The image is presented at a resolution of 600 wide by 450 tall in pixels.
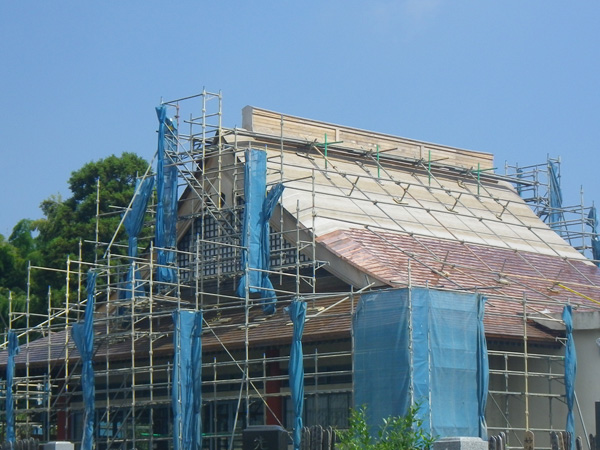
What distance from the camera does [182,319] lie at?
28.5 metres

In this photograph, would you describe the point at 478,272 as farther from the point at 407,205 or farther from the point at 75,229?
the point at 75,229

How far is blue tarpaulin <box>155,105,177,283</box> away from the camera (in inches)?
1253

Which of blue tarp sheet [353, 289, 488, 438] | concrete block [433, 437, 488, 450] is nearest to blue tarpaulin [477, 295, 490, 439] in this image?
blue tarp sheet [353, 289, 488, 438]

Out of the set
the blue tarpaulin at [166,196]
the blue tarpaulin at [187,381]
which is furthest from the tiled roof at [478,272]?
the blue tarpaulin at [166,196]

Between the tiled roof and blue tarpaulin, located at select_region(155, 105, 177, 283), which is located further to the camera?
blue tarpaulin, located at select_region(155, 105, 177, 283)

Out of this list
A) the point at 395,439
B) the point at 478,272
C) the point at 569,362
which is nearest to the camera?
the point at 395,439

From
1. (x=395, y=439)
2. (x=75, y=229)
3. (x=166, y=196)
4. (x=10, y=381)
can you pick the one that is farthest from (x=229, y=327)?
(x=75, y=229)

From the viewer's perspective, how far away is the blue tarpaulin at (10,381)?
3206 cm

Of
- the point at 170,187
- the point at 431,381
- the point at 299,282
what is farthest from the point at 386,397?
the point at 170,187

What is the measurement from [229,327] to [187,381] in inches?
72.2

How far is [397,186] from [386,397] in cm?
1070

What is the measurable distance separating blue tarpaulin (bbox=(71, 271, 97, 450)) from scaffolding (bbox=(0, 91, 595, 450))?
0.48 metres

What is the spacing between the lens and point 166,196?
32469 mm

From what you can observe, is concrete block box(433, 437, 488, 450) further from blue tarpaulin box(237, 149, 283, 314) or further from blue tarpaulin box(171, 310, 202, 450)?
blue tarpaulin box(237, 149, 283, 314)
